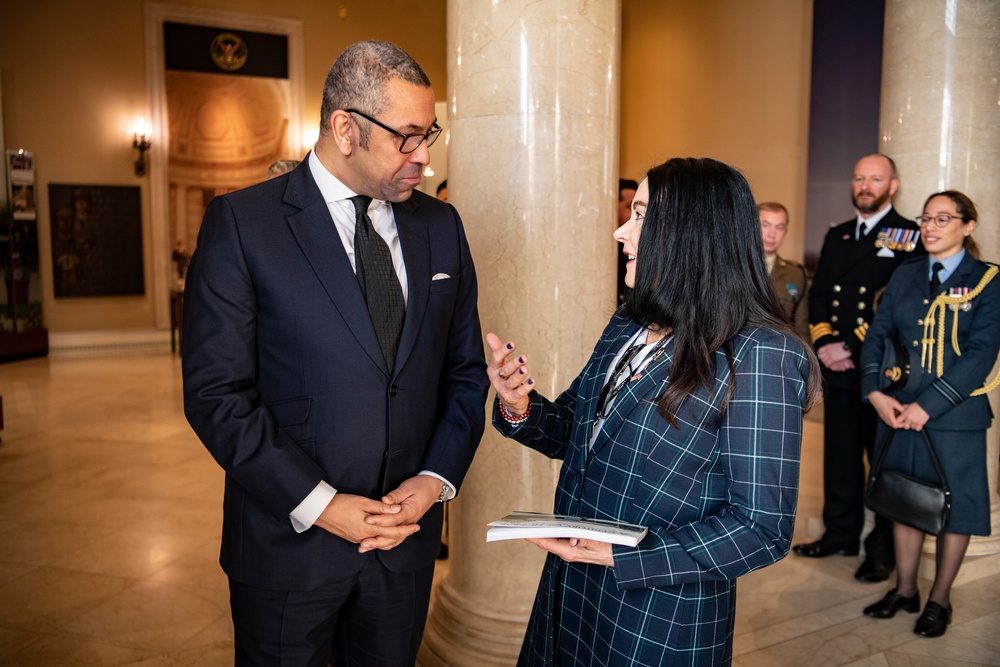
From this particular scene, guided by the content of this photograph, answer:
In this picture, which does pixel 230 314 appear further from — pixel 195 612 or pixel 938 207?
pixel 938 207

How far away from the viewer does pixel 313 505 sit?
1.83 metres

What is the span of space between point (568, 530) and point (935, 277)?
3.12 metres

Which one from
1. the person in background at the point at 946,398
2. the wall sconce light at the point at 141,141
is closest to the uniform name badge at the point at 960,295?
the person in background at the point at 946,398

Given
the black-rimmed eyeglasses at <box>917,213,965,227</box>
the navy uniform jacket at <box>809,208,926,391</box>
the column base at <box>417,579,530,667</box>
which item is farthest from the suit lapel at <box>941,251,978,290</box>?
the column base at <box>417,579,530,667</box>

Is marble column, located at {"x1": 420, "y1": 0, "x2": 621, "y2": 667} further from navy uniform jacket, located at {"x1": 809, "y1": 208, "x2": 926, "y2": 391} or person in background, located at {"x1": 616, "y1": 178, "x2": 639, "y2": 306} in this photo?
navy uniform jacket, located at {"x1": 809, "y1": 208, "x2": 926, "y2": 391}

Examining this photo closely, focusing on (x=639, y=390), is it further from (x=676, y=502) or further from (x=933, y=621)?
(x=933, y=621)

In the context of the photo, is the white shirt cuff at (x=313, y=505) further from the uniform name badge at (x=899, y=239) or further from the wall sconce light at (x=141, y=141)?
the wall sconce light at (x=141, y=141)

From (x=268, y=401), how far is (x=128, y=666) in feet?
7.00

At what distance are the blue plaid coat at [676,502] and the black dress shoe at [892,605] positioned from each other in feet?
8.23

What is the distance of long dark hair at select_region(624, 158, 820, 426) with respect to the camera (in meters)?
1.61

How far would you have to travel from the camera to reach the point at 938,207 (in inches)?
151

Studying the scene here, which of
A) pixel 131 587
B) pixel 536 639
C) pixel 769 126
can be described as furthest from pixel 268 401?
pixel 769 126

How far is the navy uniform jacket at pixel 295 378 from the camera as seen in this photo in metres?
1.80

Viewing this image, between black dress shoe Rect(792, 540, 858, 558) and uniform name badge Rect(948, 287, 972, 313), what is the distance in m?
1.58
